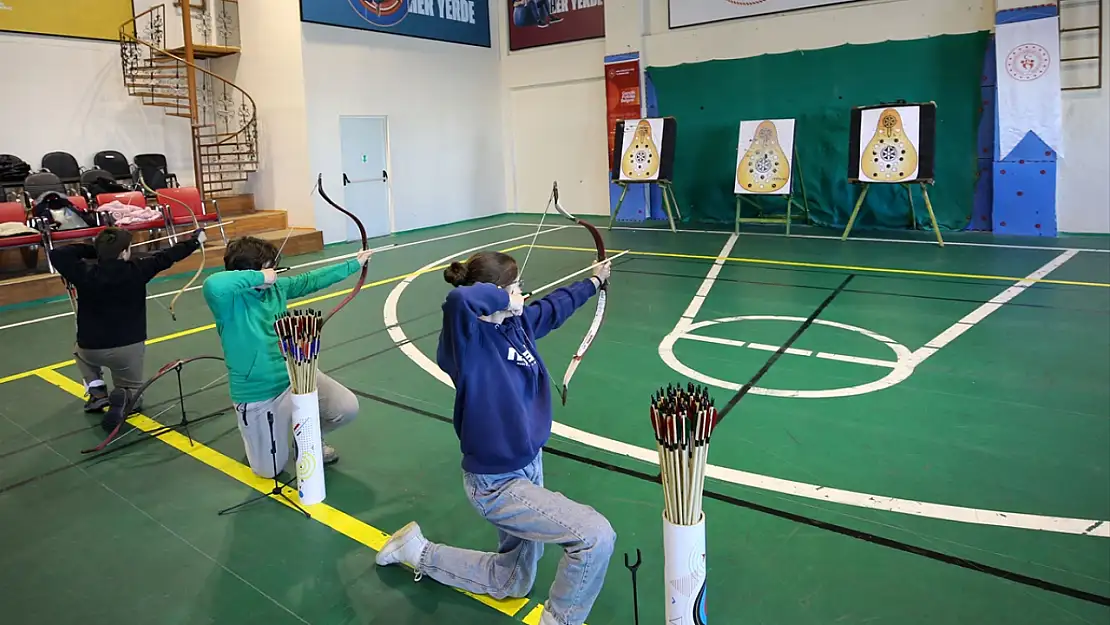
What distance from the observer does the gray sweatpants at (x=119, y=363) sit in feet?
13.5

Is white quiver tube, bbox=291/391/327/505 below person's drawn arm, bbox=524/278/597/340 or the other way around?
below

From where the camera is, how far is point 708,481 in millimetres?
3191

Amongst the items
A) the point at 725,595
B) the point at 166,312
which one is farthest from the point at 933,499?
the point at 166,312

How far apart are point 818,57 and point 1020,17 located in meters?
2.36

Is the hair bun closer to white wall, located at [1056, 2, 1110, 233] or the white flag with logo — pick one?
the white flag with logo

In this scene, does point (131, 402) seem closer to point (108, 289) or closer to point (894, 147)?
point (108, 289)

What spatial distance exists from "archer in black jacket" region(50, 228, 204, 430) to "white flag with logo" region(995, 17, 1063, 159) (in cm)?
859

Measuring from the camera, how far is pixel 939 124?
945cm

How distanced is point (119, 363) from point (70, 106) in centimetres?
740

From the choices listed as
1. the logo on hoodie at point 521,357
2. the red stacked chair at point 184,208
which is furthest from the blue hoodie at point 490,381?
the red stacked chair at point 184,208

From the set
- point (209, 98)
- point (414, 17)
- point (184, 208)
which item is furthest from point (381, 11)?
point (184, 208)

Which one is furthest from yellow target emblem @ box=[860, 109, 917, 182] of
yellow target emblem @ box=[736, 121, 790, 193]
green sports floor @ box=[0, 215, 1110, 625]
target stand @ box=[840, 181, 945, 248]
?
green sports floor @ box=[0, 215, 1110, 625]

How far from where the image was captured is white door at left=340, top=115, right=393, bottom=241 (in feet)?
36.3

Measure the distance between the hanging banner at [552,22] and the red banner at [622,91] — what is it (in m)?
0.92
